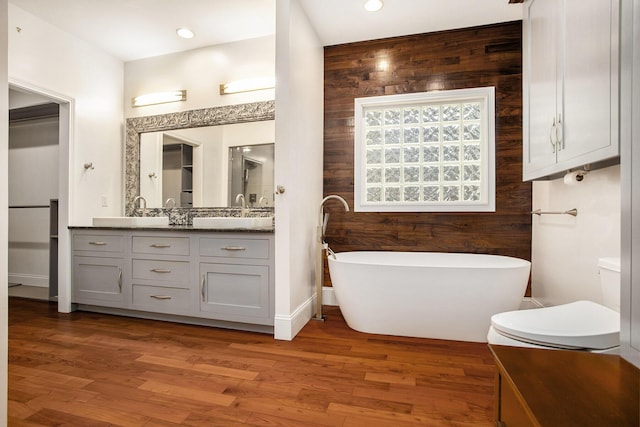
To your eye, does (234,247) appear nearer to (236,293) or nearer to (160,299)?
(236,293)

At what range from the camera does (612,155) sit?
4.28ft

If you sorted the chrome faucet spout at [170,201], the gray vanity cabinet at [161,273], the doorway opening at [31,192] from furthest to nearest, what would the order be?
the doorway opening at [31,192]
the chrome faucet spout at [170,201]
the gray vanity cabinet at [161,273]

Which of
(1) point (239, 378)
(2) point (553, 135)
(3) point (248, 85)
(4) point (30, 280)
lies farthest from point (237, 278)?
(4) point (30, 280)

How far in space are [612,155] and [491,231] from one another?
1.65 meters

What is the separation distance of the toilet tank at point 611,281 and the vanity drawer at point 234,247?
78.5 inches

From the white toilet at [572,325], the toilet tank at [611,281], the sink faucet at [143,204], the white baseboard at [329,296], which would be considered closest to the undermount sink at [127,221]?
the sink faucet at [143,204]

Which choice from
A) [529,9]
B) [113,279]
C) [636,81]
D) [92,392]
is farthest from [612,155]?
[113,279]

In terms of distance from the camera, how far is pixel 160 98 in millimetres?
3480

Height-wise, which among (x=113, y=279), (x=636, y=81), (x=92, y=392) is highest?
(x=636, y=81)

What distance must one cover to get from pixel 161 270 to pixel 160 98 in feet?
6.27

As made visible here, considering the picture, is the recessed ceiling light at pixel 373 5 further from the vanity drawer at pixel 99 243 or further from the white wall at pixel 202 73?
the vanity drawer at pixel 99 243

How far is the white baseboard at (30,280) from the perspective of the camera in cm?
387

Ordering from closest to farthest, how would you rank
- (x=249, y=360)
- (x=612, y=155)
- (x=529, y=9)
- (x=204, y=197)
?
1. (x=612, y=155)
2. (x=249, y=360)
3. (x=529, y=9)
4. (x=204, y=197)

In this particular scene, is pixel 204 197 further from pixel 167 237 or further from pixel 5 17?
pixel 5 17
